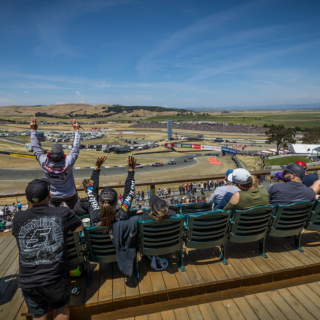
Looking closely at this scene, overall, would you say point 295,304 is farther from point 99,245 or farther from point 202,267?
point 99,245

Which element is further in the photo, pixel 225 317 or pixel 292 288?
pixel 292 288

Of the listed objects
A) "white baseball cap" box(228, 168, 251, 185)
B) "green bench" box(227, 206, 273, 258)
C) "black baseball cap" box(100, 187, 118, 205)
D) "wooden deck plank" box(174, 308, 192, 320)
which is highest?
"white baseball cap" box(228, 168, 251, 185)

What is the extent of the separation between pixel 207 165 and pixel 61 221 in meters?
38.9

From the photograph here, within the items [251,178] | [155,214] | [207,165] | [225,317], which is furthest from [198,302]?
[207,165]

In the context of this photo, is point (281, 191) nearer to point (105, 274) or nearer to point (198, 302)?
point (198, 302)

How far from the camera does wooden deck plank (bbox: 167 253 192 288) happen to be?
9.22 ft

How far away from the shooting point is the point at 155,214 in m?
2.74

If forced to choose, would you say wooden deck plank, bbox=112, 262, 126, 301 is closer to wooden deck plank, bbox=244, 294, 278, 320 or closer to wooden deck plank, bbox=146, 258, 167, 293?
wooden deck plank, bbox=146, 258, 167, 293

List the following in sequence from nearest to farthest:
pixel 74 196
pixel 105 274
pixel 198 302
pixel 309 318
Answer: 1. pixel 309 318
2. pixel 198 302
3. pixel 105 274
4. pixel 74 196

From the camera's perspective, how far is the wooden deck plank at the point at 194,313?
2.64 metres

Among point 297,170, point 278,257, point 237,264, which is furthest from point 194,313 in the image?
point 297,170

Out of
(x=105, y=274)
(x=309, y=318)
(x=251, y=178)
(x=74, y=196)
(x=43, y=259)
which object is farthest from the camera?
(x=74, y=196)

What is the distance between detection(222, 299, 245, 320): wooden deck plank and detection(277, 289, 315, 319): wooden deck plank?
0.74 metres

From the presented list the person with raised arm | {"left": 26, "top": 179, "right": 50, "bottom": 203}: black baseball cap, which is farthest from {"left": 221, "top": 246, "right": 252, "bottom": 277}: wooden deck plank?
the person with raised arm
